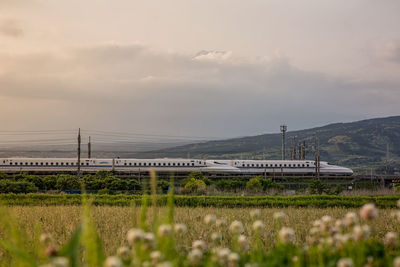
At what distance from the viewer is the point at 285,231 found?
314cm

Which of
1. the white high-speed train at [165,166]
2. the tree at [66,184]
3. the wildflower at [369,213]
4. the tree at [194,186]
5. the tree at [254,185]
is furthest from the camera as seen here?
the white high-speed train at [165,166]

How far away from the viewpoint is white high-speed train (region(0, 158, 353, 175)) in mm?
50750

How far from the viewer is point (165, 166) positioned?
54438 millimetres

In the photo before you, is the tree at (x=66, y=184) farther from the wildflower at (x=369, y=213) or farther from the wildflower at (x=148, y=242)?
the wildflower at (x=369, y=213)

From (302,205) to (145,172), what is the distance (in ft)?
119

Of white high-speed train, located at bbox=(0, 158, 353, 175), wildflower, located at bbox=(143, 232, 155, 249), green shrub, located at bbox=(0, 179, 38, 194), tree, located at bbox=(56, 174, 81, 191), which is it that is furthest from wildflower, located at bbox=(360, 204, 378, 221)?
white high-speed train, located at bbox=(0, 158, 353, 175)

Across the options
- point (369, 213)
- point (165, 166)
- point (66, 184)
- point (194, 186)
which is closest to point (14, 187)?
point (66, 184)

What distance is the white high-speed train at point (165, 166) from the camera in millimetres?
50750

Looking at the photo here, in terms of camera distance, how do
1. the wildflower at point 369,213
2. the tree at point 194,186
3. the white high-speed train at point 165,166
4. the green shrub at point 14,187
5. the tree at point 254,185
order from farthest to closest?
the white high-speed train at point 165,166
the tree at point 254,185
the tree at point 194,186
the green shrub at point 14,187
the wildflower at point 369,213

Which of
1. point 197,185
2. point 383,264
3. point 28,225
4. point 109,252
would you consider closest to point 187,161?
point 197,185

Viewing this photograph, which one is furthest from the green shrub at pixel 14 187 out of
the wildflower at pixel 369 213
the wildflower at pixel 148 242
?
the wildflower at pixel 369 213

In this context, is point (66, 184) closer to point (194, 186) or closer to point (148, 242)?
point (194, 186)

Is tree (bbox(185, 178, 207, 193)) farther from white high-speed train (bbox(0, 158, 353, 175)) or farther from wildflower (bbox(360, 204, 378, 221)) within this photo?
wildflower (bbox(360, 204, 378, 221))

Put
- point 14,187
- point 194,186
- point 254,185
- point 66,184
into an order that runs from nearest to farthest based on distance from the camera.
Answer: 1. point 14,187
2. point 194,186
3. point 66,184
4. point 254,185
